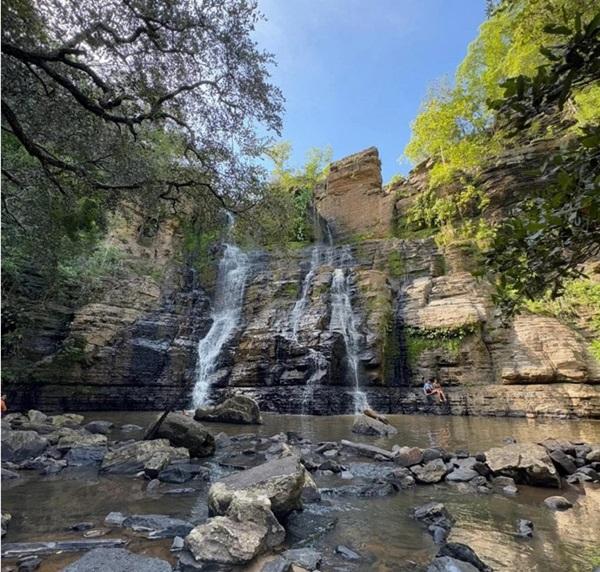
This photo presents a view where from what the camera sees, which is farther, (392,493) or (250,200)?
(250,200)

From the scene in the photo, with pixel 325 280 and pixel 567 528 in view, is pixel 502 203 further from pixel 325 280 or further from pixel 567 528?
pixel 567 528

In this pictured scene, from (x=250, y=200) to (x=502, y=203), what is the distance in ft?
54.4

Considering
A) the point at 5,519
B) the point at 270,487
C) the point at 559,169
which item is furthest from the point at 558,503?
the point at 5,519

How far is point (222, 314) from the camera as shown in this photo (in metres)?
22.2

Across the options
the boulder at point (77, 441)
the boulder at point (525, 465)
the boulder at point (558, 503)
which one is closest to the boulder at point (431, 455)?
the boulder at point (525, 465)

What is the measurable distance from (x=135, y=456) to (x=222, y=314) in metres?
15.5

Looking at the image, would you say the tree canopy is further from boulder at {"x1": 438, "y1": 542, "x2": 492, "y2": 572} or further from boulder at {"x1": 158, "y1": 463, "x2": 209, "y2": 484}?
boulder at {"x1": 438, "y1": 542, "x2": 492, "y2": 572}

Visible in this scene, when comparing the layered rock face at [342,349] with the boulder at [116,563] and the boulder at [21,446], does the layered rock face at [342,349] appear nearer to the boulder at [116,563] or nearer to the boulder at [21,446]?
the boulder at [21,446]

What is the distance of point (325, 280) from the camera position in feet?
68.6

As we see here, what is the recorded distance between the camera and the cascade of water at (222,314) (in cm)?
1827

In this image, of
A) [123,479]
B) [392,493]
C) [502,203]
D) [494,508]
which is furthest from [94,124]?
[502,203]

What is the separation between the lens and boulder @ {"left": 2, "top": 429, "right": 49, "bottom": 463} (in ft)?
24.0

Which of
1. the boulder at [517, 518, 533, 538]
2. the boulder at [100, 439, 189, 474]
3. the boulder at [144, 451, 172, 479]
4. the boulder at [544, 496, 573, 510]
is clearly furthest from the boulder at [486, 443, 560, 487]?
the boulder at [100, 439, 189, 474]

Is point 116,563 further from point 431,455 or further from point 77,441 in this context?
point 77,441
